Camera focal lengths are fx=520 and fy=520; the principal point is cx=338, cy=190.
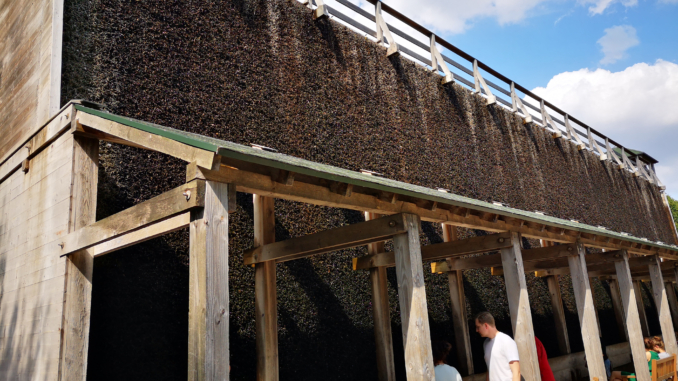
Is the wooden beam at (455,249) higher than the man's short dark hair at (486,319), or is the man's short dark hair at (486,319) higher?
the wooden beam at (455,249)

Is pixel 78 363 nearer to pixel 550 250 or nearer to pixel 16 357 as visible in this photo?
pixel 16 357

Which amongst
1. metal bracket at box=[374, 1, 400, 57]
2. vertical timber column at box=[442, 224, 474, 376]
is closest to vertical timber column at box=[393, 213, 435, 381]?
vertical timber column at box=[442, 224, 474, 376]

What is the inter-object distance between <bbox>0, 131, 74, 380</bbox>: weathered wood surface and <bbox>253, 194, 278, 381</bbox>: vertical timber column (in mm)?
2092

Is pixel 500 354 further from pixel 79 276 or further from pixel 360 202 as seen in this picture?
pixel 79 276

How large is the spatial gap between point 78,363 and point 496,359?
3963mm

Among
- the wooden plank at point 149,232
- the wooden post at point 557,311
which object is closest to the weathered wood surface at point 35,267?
the wooden plank at point 149,232

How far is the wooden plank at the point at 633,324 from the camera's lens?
8.41 m

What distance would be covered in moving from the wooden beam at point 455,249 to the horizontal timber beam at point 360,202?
21cm

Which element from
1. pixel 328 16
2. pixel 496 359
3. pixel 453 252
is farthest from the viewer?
pixel 328 16

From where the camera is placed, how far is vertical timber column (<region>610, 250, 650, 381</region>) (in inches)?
331

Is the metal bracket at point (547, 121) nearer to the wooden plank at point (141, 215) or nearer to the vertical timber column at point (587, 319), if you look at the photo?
the vertical timber column at point (587, 319)

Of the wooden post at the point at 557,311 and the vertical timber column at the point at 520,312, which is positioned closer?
the vertical timber column at the point at 520,312

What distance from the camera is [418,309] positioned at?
4.73 m

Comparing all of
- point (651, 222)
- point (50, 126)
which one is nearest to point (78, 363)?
point (50, 126)
